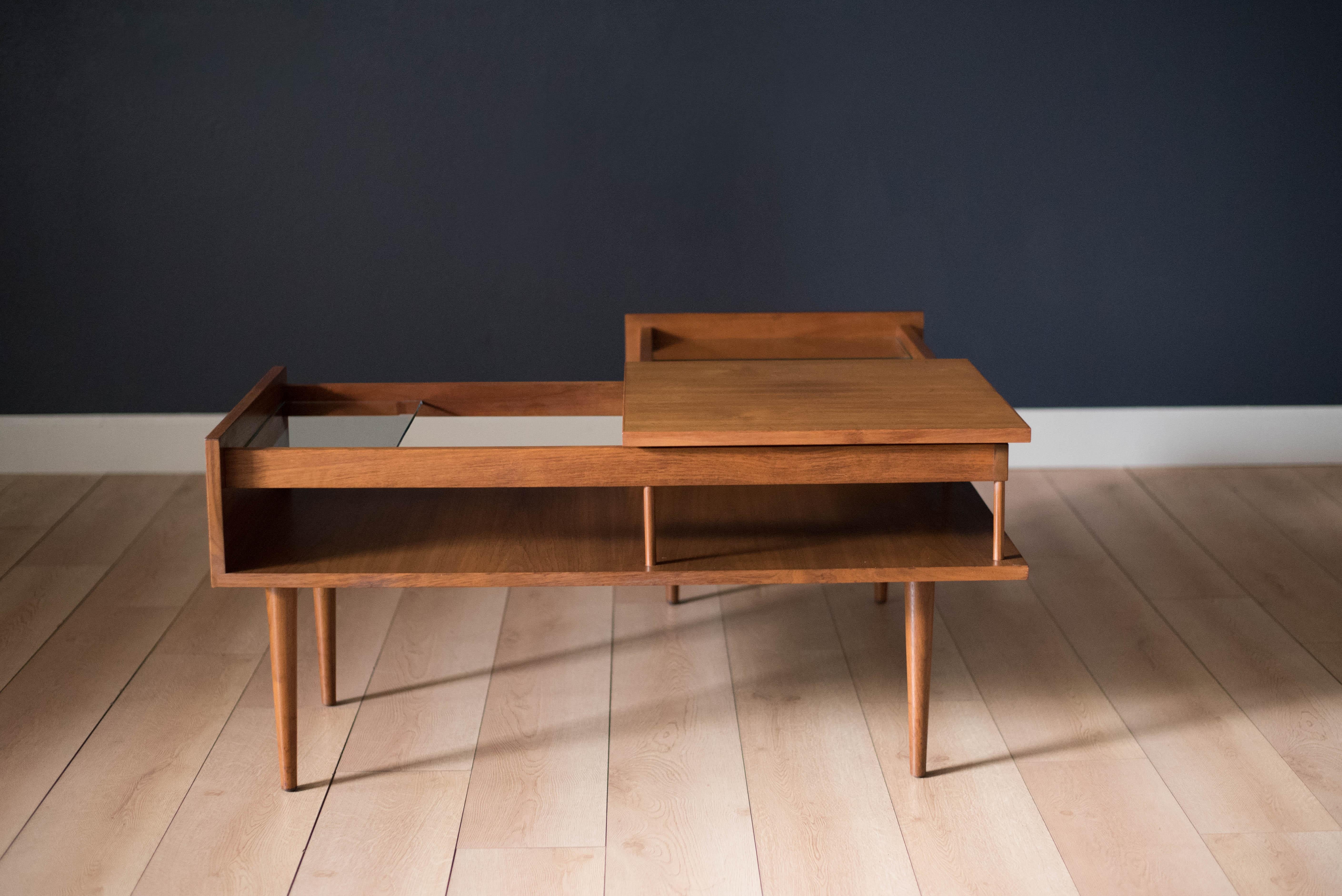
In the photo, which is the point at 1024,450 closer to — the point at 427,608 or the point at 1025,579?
the point at 1025,579

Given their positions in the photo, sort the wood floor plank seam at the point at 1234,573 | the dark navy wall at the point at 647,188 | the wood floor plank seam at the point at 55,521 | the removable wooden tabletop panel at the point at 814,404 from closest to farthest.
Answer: the removable wooden tabletop panel at the point at 814,404, the wood floor plank seam at the point at 1234,573, the wood floor plank seam at the point at 55,521, the dark navy wall at the point at 647,188

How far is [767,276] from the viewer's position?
3047 mm

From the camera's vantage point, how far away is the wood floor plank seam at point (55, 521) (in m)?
2.55

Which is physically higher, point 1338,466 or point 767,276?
point 767,276

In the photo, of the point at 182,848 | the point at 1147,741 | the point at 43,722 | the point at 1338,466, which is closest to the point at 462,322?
the point at 43,722

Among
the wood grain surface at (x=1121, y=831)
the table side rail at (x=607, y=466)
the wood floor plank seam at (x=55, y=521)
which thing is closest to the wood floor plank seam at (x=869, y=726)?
the wood grain surface at (x=1121, y=831)

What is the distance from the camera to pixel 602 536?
5.44ft

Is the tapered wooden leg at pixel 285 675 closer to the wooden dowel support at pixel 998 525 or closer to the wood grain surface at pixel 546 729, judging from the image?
the wood grain surface at pixel 546 729

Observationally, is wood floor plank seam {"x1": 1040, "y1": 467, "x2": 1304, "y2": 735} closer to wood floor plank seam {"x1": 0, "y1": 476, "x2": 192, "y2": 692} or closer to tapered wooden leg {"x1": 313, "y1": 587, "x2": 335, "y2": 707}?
tapered wooden leg {"x1": 313, "y1": 587, "x2": 335, "y2": 707}

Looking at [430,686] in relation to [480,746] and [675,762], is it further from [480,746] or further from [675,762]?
[675,762]

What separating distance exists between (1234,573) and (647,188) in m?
1.66

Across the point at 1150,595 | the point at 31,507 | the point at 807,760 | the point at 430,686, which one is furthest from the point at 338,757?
the point at 1150,595

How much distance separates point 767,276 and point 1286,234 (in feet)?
4.49

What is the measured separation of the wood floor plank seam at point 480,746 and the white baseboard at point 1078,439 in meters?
1.24
